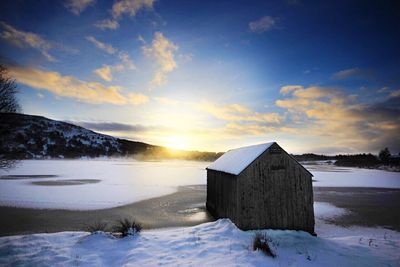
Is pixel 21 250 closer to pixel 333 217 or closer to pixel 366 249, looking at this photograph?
pixel 366 249

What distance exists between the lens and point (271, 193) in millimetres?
13125

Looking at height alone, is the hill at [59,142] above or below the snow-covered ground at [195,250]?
above

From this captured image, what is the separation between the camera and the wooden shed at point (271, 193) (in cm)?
1277

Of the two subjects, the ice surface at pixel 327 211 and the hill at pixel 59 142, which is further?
the hill at pixel 59 142

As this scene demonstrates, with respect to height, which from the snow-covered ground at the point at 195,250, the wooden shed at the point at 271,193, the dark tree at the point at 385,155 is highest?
the dark tree at the point at 385,155

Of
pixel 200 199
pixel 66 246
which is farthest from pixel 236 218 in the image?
pixel 200 199

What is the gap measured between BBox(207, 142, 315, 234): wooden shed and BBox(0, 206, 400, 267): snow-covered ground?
2.27 ft

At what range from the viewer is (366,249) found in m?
10.2

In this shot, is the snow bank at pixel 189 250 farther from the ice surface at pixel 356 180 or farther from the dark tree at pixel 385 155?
the dark tree at pixel 385 155

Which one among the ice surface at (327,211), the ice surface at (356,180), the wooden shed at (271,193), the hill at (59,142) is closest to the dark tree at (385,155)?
the ice surface at (356,180)

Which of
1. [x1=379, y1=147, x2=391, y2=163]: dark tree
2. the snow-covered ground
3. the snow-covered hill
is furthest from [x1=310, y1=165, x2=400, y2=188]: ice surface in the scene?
the snow-covered hill

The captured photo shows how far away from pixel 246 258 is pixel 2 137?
16.6 meters

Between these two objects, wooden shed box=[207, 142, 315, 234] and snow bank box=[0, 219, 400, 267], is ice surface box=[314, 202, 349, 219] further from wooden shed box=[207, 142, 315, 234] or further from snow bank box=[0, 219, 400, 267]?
snow bank box=[0, 219, 400, 267]

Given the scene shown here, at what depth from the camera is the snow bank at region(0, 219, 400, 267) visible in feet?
28.5
